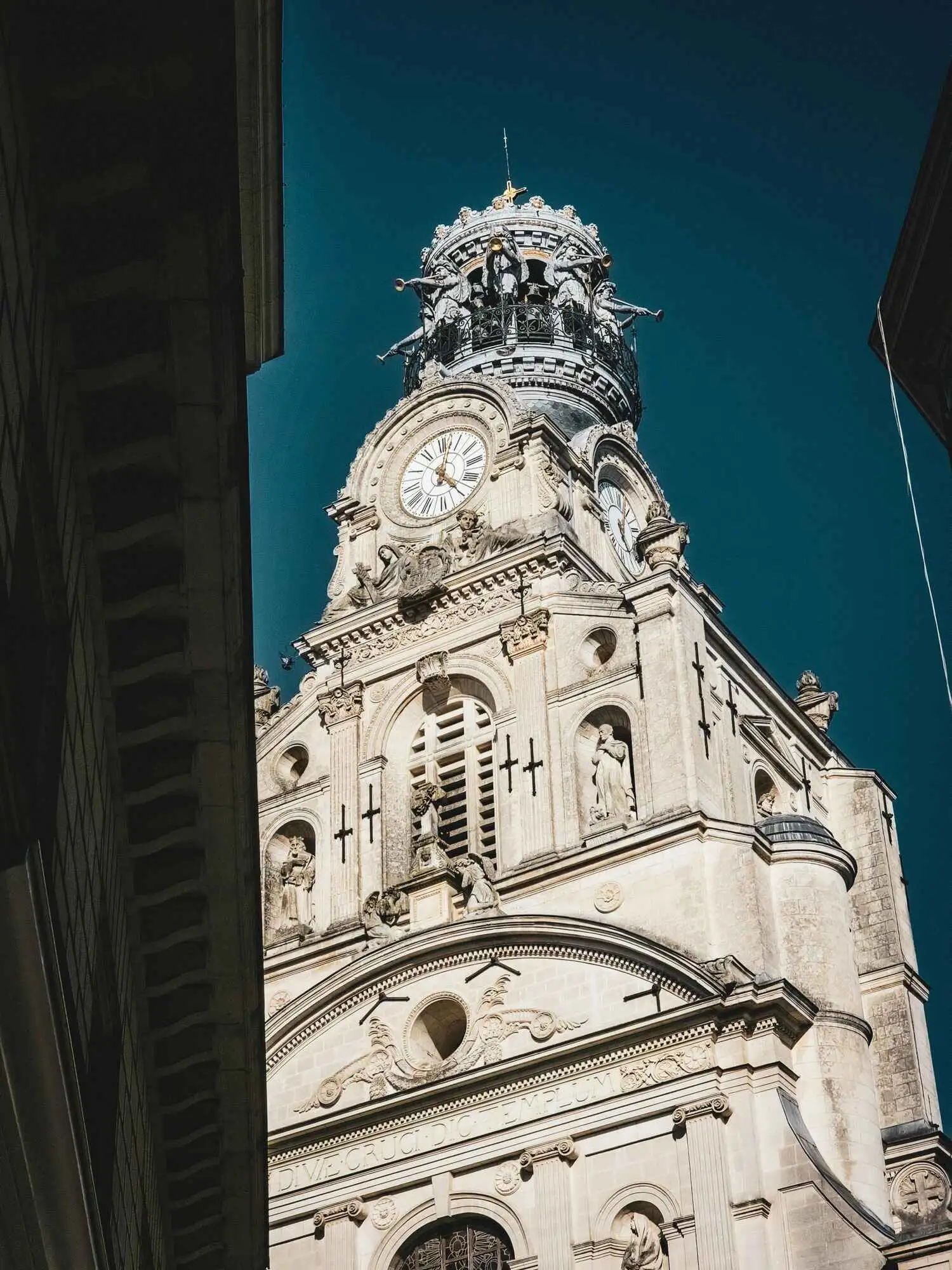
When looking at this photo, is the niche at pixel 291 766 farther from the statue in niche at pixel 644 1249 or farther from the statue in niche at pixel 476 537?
the statue in niche at pixel 644 1249

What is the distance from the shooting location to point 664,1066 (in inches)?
1219

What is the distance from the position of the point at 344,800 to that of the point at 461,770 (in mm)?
2200

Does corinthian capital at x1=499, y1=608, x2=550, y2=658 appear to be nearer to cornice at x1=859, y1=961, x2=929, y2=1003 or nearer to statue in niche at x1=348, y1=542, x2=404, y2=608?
statue in niche at x1=348, y1=542, x2=404, y2=608

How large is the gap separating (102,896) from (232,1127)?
469cm

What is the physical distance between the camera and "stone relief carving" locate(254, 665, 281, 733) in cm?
3984

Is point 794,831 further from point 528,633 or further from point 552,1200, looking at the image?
point 552,1200

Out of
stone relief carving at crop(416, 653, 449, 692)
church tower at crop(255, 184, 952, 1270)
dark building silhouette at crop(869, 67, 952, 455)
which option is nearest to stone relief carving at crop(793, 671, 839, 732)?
church tower at crop(255, 184, 952, 1270)

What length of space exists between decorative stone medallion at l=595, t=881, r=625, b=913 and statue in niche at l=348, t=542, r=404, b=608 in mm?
8400

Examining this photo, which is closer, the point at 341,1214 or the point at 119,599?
the point at 119,599

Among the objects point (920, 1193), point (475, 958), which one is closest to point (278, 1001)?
point (475, 958)

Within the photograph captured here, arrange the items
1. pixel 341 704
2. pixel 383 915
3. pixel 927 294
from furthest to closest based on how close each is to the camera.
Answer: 1. pixel 341 704
2. pixel 383 915
3. pixel 927 294

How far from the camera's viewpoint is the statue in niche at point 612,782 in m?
34.5

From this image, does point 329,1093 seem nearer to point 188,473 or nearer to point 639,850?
point 639,850

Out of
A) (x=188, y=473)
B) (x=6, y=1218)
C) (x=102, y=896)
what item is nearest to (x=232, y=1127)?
(x=102, y=896)
